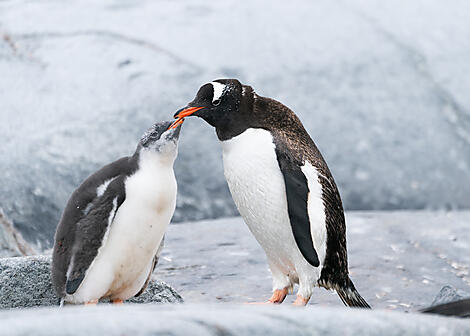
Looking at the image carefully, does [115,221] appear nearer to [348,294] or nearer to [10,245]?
[348,294]

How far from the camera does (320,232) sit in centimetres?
212

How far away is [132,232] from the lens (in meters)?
1.97

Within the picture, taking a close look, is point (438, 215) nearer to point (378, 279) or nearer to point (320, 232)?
point (378, 279)

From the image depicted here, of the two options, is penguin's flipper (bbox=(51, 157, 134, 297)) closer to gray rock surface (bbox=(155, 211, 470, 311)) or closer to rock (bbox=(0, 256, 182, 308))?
rock (bbox=(0, 256, 182, 308))

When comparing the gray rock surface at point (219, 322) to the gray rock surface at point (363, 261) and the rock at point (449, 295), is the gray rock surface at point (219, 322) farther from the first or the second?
the gray rock surface at point (363, 261)

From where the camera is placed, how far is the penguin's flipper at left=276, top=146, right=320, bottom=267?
6.79ft

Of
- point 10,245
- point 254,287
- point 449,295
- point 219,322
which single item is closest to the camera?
point 219,322

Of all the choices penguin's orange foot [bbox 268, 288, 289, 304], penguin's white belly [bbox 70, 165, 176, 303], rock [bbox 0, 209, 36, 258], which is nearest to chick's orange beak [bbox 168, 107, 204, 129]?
penguin's white belly [bbox 70, 165, 176, 303]

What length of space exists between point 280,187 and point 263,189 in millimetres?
41

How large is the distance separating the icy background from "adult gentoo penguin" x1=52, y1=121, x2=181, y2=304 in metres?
1.78

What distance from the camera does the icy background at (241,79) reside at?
4078 mm

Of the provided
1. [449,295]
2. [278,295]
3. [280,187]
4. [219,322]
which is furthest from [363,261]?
[219,322]

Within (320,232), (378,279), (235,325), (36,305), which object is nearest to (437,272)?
(378,279)

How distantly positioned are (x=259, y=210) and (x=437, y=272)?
42.9 inches
